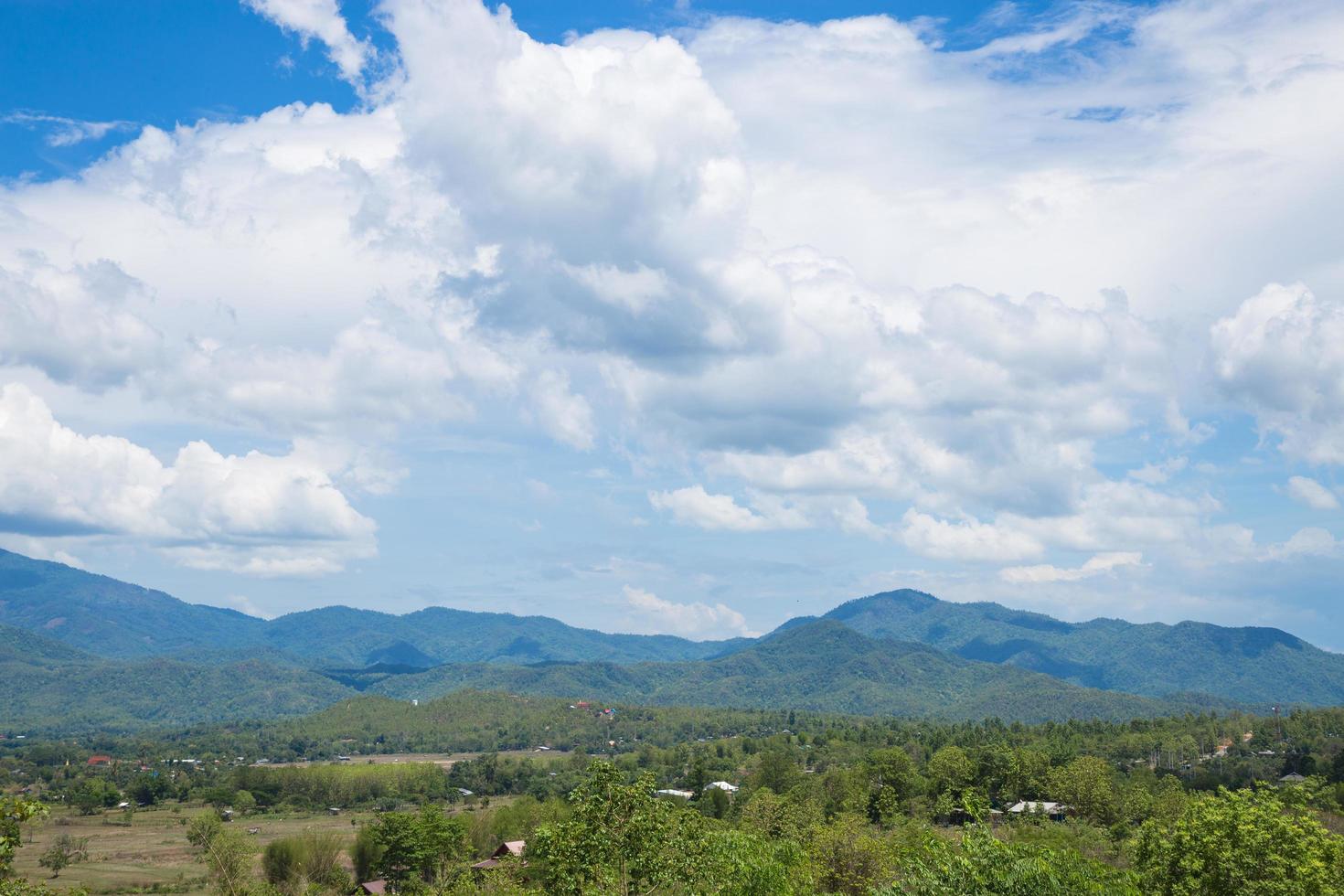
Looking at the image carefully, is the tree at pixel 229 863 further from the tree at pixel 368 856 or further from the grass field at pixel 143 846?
the tree at pixel 368 856

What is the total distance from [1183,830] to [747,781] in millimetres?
133087

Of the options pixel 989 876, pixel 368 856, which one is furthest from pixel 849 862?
pixel 368 856

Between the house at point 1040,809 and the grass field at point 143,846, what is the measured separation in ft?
282

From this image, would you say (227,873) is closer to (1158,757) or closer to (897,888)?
(897,888)

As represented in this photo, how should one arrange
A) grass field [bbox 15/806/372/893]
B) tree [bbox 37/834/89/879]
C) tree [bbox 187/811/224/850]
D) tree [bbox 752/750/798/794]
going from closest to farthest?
grass field [bbox 15/806/372/893]
tree [bbox 37/834/89/879]
tree [bbox 187/811/224/850]
tree [bbox 752/750/798/794]

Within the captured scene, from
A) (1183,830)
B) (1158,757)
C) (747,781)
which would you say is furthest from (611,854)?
(1158,757)

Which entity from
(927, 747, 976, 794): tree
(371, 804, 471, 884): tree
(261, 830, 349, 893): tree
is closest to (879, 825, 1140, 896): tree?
(371, 804, 471, 884): tree

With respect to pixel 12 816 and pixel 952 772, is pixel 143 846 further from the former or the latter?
pixel 12 816

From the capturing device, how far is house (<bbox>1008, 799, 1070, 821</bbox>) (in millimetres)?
107562

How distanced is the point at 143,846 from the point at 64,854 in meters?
23.9

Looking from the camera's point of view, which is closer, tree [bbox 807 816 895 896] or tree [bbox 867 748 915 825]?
tree [bbox 807 816 895 896]

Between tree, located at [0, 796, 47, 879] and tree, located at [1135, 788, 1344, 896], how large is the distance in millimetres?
35870

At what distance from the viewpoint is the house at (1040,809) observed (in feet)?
353

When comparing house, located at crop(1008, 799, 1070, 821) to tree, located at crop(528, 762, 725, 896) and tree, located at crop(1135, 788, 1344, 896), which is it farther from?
tree, located at crop(528, 762, 725, 896)
